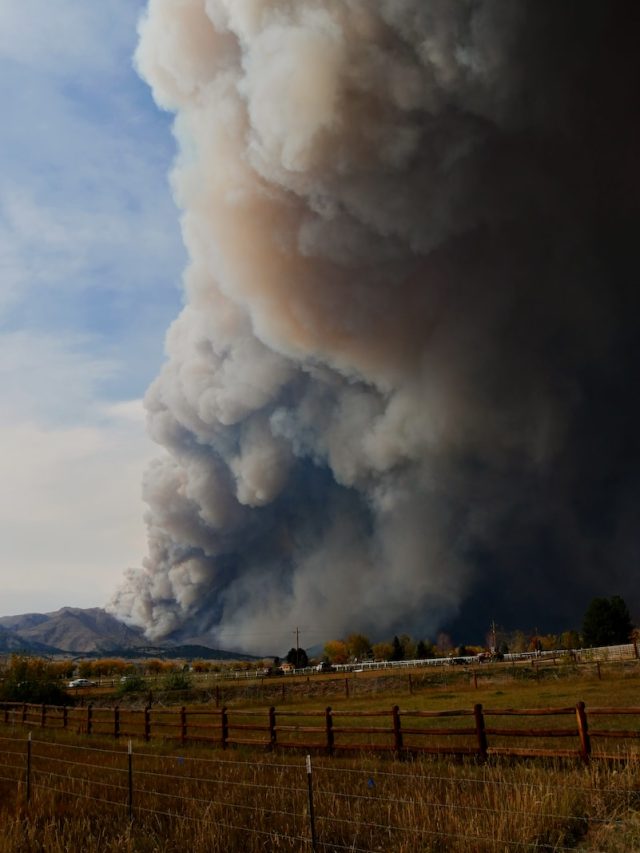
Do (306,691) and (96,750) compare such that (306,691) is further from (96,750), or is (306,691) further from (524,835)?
(524,835)

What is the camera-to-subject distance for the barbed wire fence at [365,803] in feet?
24.5

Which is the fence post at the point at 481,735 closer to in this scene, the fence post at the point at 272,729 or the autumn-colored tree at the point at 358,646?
the fence post at the point at 272,729

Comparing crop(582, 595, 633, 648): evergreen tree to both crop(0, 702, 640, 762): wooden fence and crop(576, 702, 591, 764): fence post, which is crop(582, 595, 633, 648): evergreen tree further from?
crop(576, 702, 591, 764): fence post

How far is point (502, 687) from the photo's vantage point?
41500 mm

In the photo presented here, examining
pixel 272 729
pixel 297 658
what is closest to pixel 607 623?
pixel 297 658

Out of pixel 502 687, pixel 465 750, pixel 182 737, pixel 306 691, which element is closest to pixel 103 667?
pixel 306 691

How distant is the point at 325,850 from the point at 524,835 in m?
2.14

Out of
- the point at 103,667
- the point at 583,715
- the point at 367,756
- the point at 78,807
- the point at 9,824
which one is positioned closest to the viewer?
the point at 9,824

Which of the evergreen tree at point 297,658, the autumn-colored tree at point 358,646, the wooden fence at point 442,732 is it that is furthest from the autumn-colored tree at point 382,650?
the wooden fence at point 442,732

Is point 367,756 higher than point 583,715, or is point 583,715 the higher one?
point 583,715

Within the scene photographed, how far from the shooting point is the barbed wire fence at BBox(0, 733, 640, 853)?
7.46 metres

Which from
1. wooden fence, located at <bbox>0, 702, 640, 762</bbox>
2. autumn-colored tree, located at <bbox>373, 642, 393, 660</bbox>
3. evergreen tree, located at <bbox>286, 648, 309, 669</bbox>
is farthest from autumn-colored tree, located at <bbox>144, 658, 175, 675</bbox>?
wooden fence, located at <bbox>0, 702, 640, 762</bbox>

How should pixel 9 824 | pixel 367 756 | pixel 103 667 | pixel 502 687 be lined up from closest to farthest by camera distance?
pixel 9 824
pixel 367 756
pixel 502 687
pixel 103 667

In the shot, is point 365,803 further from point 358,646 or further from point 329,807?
point 358,646
